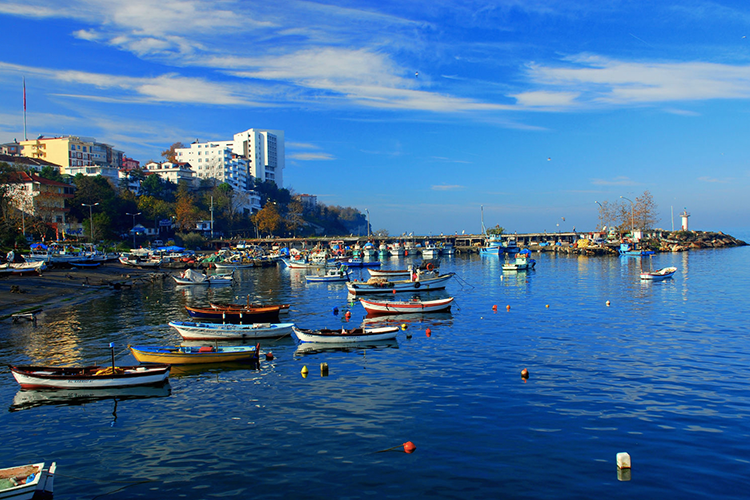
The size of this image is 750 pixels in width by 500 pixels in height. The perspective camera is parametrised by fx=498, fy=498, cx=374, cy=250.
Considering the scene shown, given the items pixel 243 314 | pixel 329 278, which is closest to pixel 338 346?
pixel 243 314

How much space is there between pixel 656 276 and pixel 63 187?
118 meters

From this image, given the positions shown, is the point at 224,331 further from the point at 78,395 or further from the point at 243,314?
the point at 78,395

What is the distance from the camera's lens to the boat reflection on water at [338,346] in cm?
2977

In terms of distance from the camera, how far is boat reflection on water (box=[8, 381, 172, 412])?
2109 centimetres

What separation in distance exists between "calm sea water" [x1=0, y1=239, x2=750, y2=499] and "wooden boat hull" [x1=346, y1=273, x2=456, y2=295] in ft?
61.9

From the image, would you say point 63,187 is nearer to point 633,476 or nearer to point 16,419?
point 16,419

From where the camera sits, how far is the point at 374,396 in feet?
68.6

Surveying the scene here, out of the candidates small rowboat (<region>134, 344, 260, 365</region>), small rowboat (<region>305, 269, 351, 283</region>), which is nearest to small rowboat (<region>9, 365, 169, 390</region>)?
small rowboat (<region>134, 344, 260, 365</region>)

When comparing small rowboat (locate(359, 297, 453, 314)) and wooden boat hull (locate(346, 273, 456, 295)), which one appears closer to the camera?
small rowboat (locate(359, 297, 453, 314))

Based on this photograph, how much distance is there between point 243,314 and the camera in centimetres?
3853

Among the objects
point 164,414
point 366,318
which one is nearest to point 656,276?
point 366,318

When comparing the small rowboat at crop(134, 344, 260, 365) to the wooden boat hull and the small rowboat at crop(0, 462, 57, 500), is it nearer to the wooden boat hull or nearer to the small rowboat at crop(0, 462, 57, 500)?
the small rowboat at crop(0, 462, 57, 500)

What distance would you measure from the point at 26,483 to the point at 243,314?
26534 mm

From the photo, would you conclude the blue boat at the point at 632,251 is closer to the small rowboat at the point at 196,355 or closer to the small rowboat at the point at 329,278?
the small rowboat at the point at 329,278
